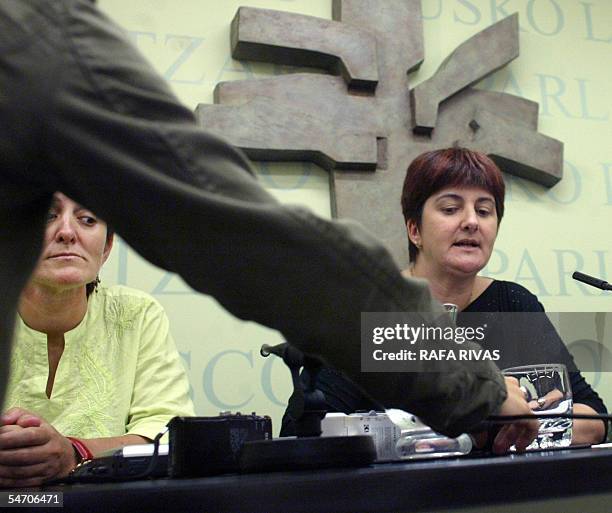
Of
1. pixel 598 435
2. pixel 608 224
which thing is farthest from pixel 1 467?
pixel 608 224

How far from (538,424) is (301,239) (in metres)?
0.39

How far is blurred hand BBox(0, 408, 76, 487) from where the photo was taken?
0.66 meters

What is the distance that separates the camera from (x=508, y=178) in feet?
6.03

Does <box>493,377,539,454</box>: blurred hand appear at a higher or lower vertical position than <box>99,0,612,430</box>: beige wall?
lower

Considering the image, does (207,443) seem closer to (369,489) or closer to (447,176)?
(369,489)

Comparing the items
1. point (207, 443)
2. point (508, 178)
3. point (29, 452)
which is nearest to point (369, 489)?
point (207, 443)

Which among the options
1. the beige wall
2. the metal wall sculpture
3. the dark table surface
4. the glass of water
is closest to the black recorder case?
the dark table surface

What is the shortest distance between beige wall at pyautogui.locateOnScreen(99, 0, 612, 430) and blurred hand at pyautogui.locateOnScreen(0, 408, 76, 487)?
720 mm

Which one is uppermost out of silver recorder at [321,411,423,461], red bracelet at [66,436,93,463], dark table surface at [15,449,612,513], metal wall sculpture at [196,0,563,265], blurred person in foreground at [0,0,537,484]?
metal wall sculpture at [196,0,563,265]

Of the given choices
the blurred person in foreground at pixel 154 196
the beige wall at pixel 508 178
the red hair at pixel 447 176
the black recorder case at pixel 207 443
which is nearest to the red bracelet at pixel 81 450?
the black recorder case at pixel 207 443

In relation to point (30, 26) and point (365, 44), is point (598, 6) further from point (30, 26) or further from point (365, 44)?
point (30, 26)

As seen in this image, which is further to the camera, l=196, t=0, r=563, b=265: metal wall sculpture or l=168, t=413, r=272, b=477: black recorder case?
l=196, t=0, r=563, b=265: metal wall sculpture

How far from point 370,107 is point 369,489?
1330 mm

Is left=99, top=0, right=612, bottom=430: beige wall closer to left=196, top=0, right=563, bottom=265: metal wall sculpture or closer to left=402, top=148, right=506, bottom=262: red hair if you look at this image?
left=196, top=0, right=563, bottom=265: metal wall sculpture
